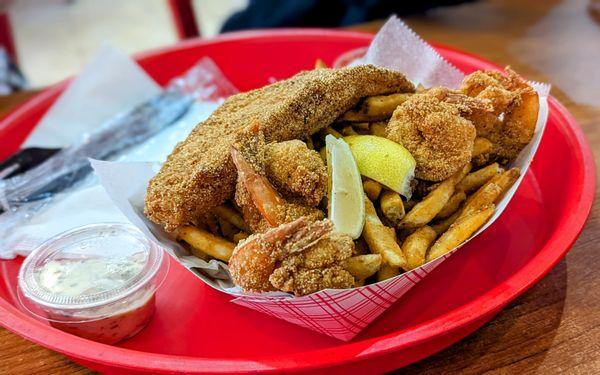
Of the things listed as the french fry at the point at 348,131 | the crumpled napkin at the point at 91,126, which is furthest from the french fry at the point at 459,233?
the crumpled napkin at the point at 91,126

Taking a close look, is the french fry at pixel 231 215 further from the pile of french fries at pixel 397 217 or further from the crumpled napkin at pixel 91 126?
the crumpled napkin at pixel 91 126

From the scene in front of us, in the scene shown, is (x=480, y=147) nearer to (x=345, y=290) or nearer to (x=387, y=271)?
(x=387, y=271)

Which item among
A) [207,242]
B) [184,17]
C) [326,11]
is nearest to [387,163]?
[207,242]

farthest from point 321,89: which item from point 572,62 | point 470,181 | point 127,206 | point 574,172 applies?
point 572,62

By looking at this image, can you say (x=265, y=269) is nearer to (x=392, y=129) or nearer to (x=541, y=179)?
(x=392, y=129)

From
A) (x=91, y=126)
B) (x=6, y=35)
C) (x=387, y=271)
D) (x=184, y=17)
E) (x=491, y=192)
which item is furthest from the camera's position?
(x=6, y=35)

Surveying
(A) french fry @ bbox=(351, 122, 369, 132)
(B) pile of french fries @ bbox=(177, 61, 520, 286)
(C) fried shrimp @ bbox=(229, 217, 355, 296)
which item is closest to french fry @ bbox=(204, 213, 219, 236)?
(B) pile of french fries @ bbox=(177, 61, 520, 286)
